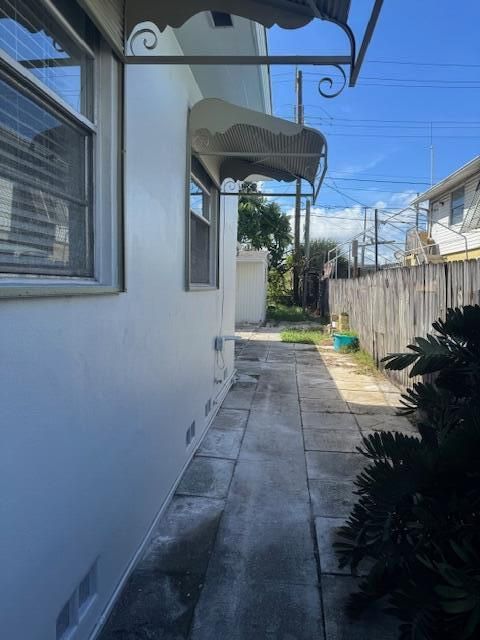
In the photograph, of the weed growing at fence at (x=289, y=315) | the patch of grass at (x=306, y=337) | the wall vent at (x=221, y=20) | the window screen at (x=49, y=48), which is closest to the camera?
the window screen at (x=49, y=48)

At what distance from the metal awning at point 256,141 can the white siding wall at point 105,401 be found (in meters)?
0.26

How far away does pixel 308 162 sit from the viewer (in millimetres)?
4395

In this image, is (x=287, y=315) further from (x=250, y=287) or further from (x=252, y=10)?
(x=252, y=10)

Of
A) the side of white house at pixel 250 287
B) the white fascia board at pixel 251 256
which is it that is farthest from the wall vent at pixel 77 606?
the white fascia board at pixel 251 256

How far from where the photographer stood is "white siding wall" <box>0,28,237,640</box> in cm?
136

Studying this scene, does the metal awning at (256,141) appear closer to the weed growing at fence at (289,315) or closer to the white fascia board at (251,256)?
the white fascia board at (251,256)

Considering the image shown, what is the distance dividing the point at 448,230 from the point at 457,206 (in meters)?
0.94

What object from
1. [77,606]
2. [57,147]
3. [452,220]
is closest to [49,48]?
[57,147]

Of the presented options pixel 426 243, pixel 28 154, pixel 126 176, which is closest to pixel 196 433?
pixel 126 176

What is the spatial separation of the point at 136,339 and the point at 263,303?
14.9 m

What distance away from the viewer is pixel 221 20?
308 centimetres

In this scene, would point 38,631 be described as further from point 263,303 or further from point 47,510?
point 263,303

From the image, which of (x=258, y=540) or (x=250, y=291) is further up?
(x=250, y=291)

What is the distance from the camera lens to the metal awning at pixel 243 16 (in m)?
1.87
